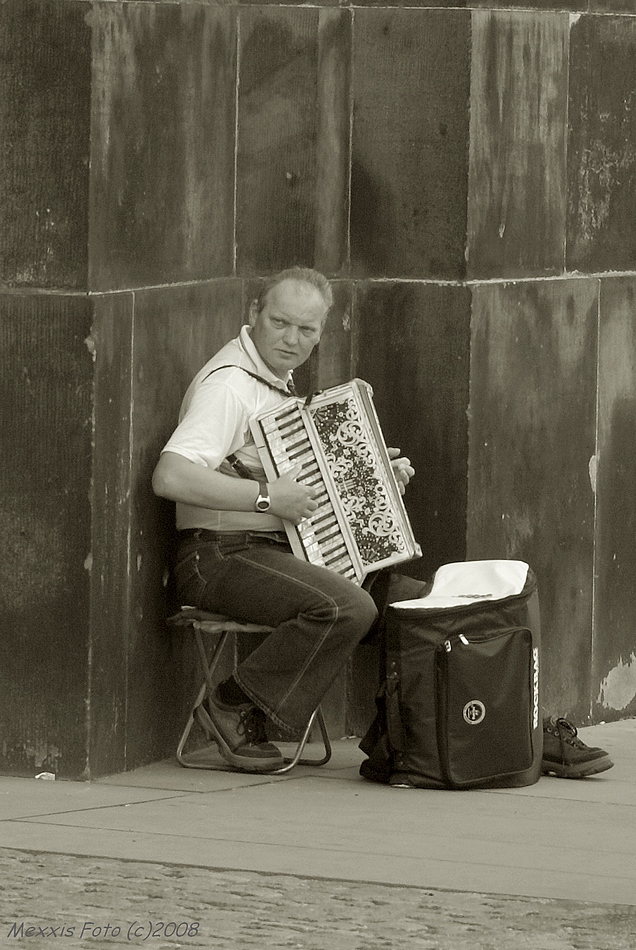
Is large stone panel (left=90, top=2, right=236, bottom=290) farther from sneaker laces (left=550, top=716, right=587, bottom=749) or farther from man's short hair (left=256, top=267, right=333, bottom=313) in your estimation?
sneaker laces (left=550, top=716, right=587, bottom=749)

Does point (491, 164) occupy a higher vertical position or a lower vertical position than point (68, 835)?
higher

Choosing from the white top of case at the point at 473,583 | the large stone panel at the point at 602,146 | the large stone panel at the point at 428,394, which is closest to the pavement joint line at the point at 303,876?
the white top of case at the point at 473,583

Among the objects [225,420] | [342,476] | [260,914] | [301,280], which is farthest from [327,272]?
[260,914]

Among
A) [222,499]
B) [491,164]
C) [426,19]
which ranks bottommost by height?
[222,499]

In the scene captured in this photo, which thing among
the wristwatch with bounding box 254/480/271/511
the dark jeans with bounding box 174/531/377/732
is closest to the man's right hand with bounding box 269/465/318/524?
the wristwatch with bounding box 254/480/271/511

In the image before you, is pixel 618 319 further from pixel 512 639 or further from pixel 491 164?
pixel 512 639

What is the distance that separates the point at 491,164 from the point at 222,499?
66.0 inches

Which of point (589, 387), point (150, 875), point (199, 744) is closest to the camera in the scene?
point (150, 875)

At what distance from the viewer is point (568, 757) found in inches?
289

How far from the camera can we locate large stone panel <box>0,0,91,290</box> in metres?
6.77

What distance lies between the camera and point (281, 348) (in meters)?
7.24

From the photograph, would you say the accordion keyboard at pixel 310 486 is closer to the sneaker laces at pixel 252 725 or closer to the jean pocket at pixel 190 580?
the jean pocket at pixel 190 580

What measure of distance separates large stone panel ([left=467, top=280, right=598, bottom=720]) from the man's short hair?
676 millimetres

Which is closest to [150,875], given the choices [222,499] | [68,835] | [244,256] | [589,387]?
[68,835]
